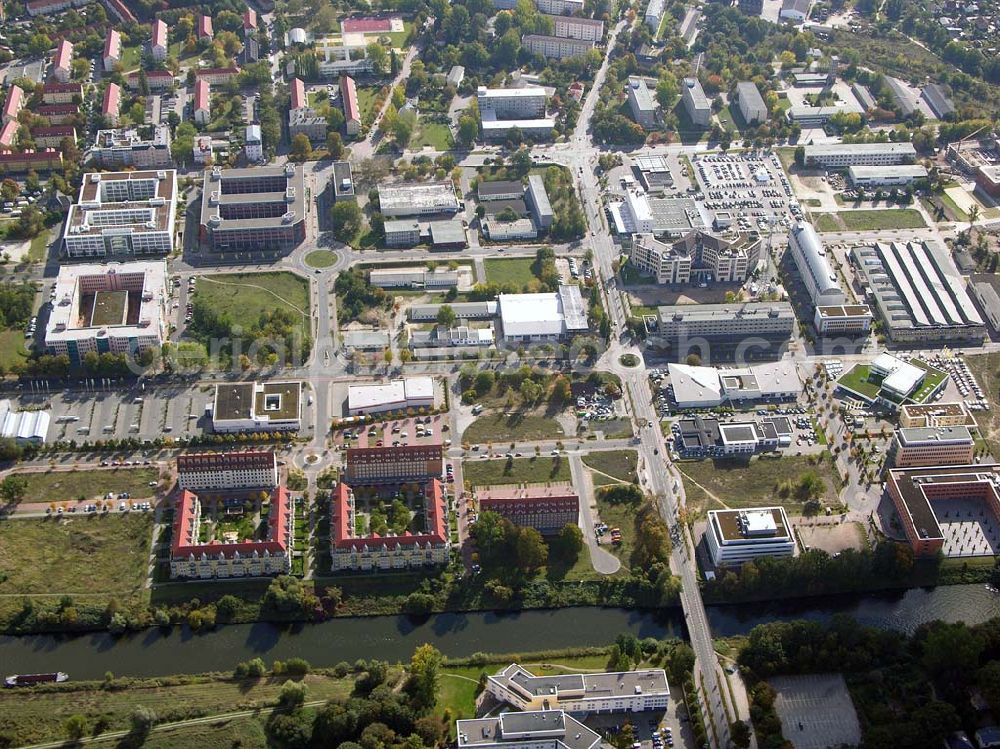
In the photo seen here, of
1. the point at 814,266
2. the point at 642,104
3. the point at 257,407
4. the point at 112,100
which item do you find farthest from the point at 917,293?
the point at 112,100

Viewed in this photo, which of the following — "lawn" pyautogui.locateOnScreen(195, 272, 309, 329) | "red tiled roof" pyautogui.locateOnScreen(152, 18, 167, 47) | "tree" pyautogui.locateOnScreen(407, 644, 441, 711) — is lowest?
"tree" pyautogui.locateOnScreen(407, 644, 441, 711)

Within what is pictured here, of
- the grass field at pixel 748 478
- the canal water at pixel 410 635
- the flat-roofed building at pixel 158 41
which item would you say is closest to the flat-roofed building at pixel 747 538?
the canal water at pixel 410 635

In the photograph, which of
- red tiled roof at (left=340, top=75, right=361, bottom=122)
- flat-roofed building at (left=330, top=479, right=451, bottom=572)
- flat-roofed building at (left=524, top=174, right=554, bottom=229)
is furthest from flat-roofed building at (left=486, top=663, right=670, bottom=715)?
red tiled roof at (left=340, top=75, right=361, bottom=122)

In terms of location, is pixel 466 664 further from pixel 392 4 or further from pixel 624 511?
pixel 392 4

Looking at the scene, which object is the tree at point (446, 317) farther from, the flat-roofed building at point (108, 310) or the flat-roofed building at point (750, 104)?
the flat-roofed building at point (750, 104)

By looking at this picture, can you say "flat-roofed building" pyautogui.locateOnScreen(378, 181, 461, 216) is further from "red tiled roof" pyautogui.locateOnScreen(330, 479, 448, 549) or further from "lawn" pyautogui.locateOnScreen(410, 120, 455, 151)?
"red tiled roof" pyautogui.locateOnScreen(330, 479, 448, 549)

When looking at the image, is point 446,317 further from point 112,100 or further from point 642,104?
point 112,100
